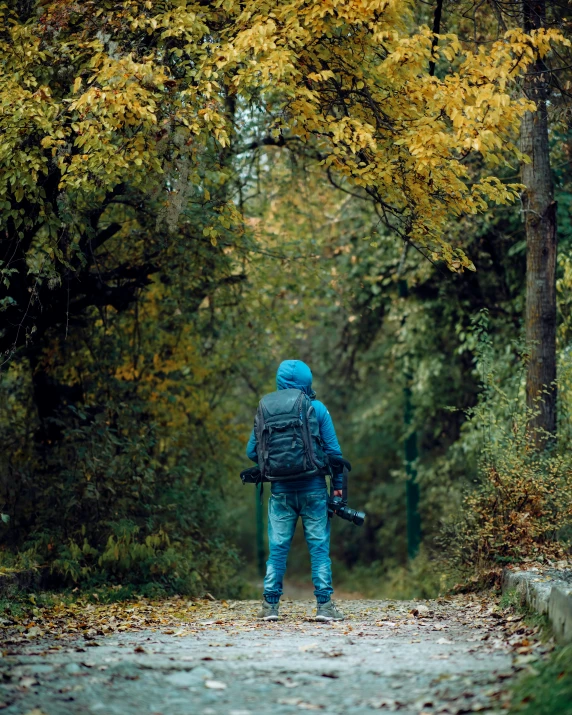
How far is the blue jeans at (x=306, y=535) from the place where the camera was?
26.3 ft

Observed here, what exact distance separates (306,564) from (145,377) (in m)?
22.5

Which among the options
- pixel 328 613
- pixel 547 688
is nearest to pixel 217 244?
pixel 328 613

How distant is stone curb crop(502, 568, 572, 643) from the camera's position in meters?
5.47

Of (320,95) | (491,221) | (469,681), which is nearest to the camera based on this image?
(469,681)

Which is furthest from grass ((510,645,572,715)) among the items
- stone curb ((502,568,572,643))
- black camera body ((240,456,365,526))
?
black camera body ((240,456,365,526))

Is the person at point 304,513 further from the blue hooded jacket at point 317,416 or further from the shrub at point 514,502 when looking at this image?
the shrub at point 514,502

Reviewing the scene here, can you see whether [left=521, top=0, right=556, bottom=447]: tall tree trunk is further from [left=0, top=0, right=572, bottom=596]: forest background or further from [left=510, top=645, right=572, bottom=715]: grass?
[left=510, top=645, right=572, bottom=715]: grass

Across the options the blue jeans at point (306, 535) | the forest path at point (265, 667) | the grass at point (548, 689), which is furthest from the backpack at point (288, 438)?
the grass at point (548, 689)

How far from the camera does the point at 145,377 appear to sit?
1366cm

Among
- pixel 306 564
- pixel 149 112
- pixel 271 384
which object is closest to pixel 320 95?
pixel 149 112

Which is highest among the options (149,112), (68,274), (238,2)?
(238,2)

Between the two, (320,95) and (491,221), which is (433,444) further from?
(320,95)

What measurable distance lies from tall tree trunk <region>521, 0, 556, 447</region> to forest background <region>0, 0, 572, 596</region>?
11 centimetres

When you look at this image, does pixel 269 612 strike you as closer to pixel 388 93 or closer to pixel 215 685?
pixel 215 685
